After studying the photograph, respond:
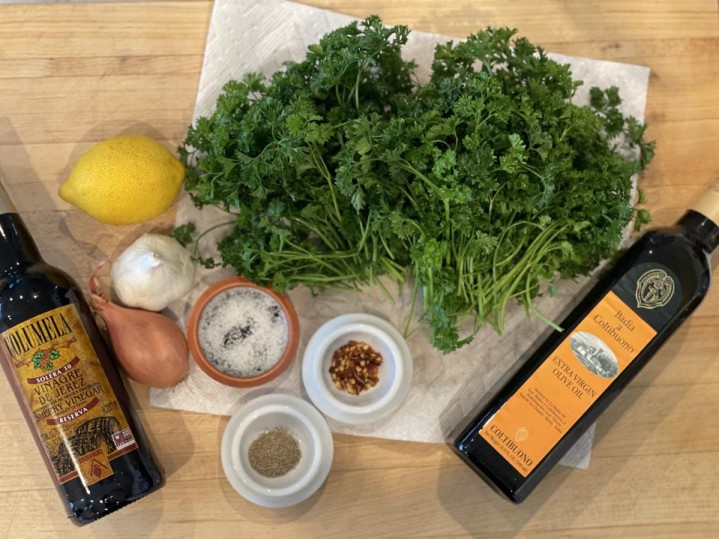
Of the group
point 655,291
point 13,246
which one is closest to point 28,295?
point 13,246

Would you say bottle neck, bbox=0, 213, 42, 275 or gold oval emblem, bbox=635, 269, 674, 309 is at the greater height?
gold oval emblem, bbox=635, 269, 674, 309

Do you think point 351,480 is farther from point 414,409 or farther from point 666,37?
point 666,37

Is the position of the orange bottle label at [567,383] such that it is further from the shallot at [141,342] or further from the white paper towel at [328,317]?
the shallot at [141,342]

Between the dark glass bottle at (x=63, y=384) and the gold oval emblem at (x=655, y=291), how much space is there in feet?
2.74

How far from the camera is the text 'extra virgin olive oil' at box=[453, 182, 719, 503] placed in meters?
0.96

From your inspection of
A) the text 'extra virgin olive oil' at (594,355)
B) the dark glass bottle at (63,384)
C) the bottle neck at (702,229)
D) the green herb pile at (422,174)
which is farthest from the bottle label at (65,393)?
the bottle neck at (702,229)

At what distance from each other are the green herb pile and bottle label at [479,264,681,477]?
9 cm

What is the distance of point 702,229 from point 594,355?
10.1 inches

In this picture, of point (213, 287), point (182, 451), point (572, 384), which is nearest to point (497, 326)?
point (572, 384)

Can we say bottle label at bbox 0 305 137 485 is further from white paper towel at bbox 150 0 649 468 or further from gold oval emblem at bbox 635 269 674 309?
gold oval emblem at bbox 635 269 674 309

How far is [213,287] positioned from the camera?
1051mm

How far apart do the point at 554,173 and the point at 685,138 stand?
0.46m

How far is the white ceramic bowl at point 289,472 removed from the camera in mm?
1029

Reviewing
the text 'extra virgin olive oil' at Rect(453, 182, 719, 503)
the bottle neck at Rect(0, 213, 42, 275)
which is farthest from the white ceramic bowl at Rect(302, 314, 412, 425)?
the bottle neck at Rect(0, 213, 42, 275)
